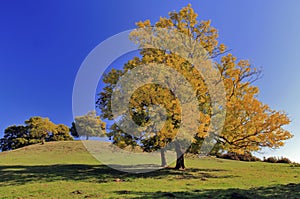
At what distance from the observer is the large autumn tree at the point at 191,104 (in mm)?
16594

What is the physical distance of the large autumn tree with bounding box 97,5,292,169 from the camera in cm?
1659

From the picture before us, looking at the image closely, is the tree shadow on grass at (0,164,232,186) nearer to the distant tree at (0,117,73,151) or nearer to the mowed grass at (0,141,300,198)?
the mowed grass at (0,141,300,198)

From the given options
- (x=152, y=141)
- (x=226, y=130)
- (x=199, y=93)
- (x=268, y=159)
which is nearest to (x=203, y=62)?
(x=199, y=93)

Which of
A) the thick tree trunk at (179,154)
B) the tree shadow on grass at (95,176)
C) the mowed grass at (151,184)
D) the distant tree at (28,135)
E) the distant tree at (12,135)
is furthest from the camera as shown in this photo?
the distant tree at (12,135)

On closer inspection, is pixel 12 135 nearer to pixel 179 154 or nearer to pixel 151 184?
pixel 179 154

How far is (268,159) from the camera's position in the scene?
34938 millimetres

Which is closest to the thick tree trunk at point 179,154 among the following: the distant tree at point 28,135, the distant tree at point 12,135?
the distant tree at point 28,135

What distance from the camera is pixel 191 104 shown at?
16.3m

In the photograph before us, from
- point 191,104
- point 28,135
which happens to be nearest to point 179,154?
point 191,104

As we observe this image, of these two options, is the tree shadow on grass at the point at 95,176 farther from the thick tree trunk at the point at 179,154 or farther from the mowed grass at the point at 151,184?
the thick tree trunk at the point at 179,154

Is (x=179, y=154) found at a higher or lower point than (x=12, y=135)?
lower

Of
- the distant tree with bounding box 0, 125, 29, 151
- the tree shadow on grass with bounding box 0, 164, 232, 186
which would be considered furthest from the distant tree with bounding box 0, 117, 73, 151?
the tree shadow on grass with bounding box 0, 164, 232, 186

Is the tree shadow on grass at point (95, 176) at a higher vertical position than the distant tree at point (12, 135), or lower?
lower

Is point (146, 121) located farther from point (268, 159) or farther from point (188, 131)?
point (268, 159)
